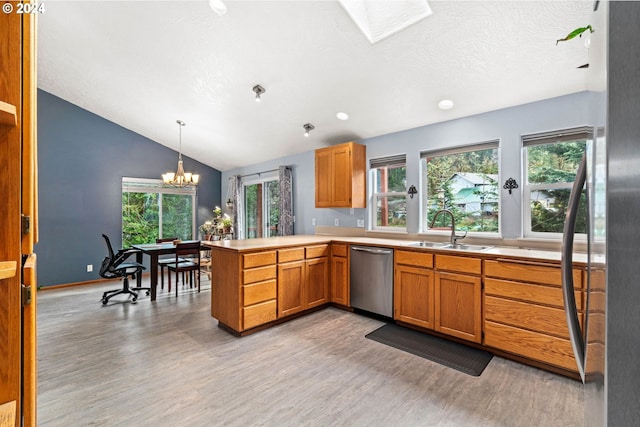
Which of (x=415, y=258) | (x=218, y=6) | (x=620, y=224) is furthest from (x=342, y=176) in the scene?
(x=620, y=224)

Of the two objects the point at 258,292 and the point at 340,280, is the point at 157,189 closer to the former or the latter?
the point at 258,292

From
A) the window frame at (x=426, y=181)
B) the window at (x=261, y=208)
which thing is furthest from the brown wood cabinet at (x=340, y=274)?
the window at (x=261, y=208)

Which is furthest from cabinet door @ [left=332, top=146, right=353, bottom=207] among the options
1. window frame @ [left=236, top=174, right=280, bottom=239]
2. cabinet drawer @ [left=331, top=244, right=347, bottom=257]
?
window frame @ [left=236, top=174, right=280, bottom=239]

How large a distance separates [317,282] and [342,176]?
1.51 metres

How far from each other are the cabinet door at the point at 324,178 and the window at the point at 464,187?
1.29 meters

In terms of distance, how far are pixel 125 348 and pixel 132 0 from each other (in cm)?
314

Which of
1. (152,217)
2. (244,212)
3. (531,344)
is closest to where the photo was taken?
(531,344)

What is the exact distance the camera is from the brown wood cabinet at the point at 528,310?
2199mm

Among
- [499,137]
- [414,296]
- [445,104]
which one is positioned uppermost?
[445,104]

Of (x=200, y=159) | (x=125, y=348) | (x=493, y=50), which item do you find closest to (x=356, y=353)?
(x=125, y=348)

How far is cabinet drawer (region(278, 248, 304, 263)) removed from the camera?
329 cm

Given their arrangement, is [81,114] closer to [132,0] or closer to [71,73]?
[71,73]

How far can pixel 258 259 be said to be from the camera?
3.08 meters

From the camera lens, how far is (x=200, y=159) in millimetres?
6730
